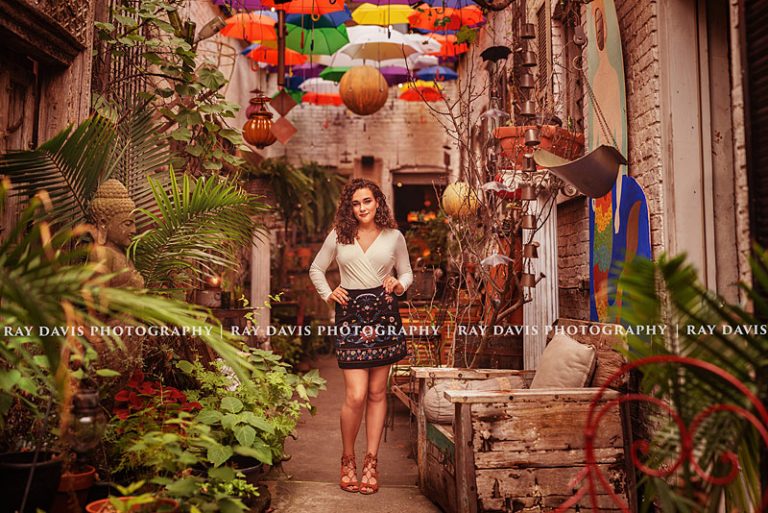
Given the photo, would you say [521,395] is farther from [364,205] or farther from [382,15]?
[382,15]

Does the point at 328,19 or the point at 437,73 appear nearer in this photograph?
the point at 328,19

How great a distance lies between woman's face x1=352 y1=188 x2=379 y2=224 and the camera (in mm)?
3764

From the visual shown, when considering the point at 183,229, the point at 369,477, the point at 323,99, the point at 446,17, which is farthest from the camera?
the point at 323,99

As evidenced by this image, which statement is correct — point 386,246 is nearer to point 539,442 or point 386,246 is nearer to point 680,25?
point 539,442

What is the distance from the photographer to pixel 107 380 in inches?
112

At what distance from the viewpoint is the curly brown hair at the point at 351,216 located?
3750 millimetres

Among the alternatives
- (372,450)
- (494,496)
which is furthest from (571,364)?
(372,450)

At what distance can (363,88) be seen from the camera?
6.70m

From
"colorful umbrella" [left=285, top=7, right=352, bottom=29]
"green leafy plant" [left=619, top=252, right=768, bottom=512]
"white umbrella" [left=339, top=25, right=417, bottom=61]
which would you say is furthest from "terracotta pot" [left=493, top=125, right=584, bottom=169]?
"colorful umbrella" [left=285, top=7, right=352, bottom=29]

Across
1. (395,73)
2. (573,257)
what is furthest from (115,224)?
(395,73)

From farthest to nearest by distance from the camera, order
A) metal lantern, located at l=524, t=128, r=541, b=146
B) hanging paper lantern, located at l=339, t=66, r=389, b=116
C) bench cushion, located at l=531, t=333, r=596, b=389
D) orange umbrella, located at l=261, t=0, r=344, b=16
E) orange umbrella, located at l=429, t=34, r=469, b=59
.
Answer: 1. orange umbrella, located at l=429, t=34, r=469, b=59
2. hanging paper lantern, located at l=339, t=66, r=389, b=116
3. orange umbrella, located at l=261, t=0, r=344, b=16
4. metal lantern, located at l=524, t=128, r=541, b=146
5. bench cushion, located at l=531, t=333, r=596, b=389

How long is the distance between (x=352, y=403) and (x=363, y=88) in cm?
395

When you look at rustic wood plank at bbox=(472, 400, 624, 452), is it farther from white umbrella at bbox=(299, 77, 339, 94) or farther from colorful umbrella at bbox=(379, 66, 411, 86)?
white umbrella at bbox=(299, 77, 339, 94)

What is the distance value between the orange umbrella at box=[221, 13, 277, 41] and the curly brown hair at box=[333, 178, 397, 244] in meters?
3.53
